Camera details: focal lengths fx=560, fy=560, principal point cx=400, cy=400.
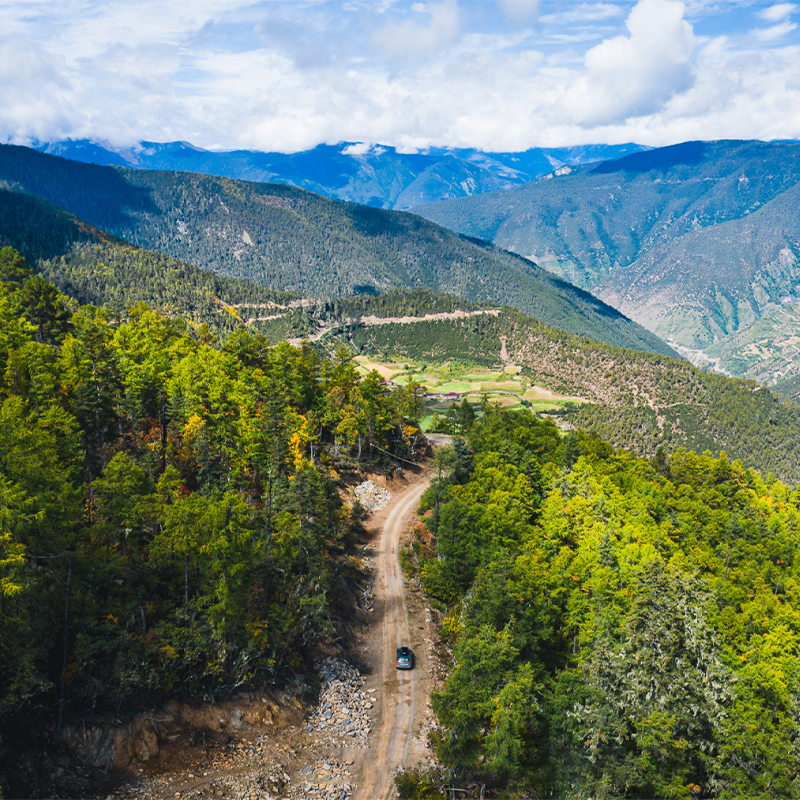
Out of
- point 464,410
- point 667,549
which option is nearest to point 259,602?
point 667,549

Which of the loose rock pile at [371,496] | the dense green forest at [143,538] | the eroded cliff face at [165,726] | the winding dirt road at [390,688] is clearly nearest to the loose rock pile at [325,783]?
the winding dirt road at [390,688]

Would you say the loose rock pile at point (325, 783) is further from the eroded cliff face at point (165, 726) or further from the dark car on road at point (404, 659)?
the dark car on road at point (404, 659)

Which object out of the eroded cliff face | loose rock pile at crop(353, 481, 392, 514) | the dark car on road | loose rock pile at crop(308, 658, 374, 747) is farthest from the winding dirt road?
loose rock pile at crop(353, 481, 392, 514)

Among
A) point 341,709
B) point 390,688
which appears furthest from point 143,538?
point 390,688

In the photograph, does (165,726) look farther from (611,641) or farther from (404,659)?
(611,641)

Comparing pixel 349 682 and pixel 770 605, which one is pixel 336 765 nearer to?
pixel 349 682

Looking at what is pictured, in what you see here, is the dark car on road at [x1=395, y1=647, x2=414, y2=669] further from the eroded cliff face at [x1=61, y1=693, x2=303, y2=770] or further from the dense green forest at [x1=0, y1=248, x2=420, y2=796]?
the eroded cliff face at [x1=61, y1=693, x2=303, y2=770]
